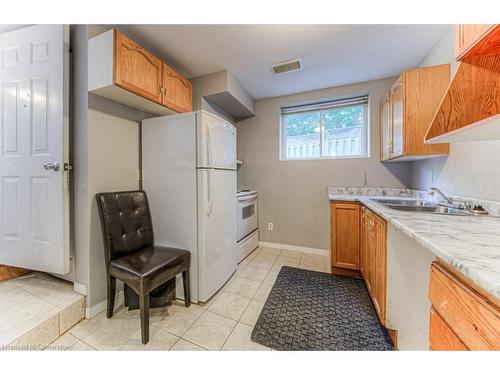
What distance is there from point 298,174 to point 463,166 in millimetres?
1770

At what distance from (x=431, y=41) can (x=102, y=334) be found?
3737mm

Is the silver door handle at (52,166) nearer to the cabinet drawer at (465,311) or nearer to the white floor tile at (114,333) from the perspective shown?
the white floor tile at (114,333)

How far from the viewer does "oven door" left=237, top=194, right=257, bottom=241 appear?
102 inches

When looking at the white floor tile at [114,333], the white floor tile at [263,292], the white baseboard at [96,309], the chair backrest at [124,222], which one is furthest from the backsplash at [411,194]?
the white baseboard at [96,309]

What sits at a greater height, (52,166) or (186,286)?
(52,166)

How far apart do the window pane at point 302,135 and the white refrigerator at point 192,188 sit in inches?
59.1

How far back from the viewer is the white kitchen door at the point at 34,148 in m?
1.48

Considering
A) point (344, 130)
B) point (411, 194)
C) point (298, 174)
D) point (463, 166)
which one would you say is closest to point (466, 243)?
point (463, 166)

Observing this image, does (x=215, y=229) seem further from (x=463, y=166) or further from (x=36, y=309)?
(x=463, y=166)

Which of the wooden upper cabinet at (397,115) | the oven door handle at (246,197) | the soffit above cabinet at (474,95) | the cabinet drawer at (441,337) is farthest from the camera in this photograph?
the oven door handle at (246,197)

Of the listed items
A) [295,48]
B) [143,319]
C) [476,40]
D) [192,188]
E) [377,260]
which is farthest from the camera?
[295,48]

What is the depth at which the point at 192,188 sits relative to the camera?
5.57 feet

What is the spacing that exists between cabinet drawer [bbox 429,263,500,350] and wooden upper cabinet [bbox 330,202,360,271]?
1.59m

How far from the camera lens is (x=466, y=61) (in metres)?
0.96
